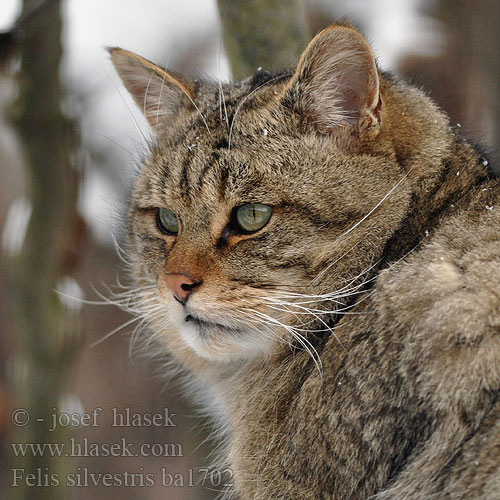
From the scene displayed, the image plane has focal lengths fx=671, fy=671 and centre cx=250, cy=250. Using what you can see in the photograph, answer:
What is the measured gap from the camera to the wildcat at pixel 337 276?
6.22ft

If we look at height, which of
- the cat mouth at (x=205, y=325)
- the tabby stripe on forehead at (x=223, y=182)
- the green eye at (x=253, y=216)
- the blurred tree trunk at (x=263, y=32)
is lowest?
the cat mouth at (x=205, y=325)

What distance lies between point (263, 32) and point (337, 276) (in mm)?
1460

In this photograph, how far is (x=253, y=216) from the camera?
2.36 metres

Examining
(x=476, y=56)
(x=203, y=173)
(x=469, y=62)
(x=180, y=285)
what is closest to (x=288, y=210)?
(x=203, y=173)

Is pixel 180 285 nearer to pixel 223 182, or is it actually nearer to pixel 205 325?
pixel 205 325

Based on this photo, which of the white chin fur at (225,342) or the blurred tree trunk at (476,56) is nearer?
the white chin fur at (225,342)

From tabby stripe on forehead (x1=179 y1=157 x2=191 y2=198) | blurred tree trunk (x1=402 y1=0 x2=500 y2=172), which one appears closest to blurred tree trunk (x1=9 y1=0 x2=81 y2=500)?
tabby stripe on forehead (x1=179 y1=157 x2=191 y2=198)

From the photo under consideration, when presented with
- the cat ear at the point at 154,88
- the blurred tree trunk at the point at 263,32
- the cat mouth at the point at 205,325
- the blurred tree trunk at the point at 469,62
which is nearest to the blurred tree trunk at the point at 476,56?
the blurred tree trunk at the point at 469,62

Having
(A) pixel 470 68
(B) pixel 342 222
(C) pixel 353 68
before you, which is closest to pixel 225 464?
(B) pixel 342 222

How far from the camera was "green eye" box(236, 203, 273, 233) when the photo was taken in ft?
7.68

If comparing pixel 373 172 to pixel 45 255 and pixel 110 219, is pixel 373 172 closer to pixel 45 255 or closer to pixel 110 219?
pixel 110 219

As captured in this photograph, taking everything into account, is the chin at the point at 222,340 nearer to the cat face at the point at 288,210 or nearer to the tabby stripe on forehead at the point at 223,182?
the cat face at the point at 288,210

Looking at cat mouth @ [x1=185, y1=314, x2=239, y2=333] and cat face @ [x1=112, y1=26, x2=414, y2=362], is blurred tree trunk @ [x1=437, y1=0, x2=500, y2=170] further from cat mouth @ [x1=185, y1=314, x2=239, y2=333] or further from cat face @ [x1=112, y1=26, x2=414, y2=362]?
cat mouth @ [x1=185, y1=314, x2=239, y2=333]

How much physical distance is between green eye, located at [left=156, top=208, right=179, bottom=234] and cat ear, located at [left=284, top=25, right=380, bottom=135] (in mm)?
649
